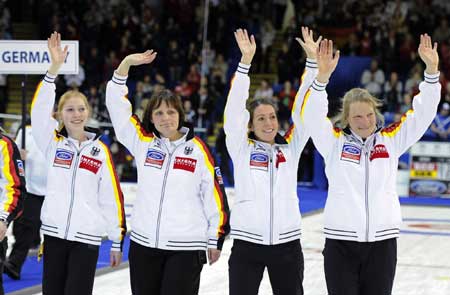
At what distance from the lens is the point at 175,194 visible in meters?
5.21

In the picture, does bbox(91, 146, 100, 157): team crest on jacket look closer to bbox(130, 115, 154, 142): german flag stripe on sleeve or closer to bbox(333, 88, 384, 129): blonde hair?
bbox(130, 115, 154, 142): german flag stripe on sleeve

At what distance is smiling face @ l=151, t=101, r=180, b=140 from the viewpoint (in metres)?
5.30

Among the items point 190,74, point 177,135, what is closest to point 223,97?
point 190,74

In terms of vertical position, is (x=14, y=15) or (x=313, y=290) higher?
(x=14, y=15)

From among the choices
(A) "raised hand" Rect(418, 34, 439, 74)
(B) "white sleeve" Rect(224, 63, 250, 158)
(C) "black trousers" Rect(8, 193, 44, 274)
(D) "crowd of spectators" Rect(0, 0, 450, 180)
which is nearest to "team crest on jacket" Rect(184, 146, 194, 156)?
(B) "white sleeve" Rect(224, 63, 250, 158)

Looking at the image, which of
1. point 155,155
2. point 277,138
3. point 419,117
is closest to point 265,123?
point 277,138

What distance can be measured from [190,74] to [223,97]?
3.28 ft

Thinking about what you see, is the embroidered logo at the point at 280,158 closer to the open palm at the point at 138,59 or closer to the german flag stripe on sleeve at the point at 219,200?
the german flag stripe on sleeve at the point at 219,200

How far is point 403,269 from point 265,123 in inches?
178

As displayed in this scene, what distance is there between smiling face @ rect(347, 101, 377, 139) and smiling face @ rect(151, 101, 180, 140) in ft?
3.47

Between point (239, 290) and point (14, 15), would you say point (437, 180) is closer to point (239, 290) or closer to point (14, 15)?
point (239, 290)

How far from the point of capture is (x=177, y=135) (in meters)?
5.39

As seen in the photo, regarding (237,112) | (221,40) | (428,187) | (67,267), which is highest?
(221,40)

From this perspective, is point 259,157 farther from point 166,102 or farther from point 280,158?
point 166,102
